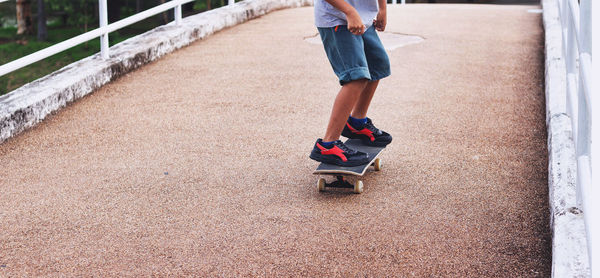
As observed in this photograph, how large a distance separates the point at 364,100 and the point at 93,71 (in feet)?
10.0

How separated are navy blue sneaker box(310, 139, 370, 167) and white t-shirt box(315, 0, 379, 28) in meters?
0.67

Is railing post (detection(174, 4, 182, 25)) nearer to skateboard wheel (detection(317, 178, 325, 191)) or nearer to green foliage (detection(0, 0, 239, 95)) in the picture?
skateboard wheel (detection(317, 178, 325, 191))

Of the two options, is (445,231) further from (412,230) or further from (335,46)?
(335,46)

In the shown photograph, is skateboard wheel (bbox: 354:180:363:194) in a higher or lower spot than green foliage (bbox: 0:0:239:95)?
higher

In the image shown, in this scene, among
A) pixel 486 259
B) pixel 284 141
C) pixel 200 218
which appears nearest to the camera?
pixel 486 259

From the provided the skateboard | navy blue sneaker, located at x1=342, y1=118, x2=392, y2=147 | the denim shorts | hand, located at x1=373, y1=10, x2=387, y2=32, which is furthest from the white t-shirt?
A: the skateboard

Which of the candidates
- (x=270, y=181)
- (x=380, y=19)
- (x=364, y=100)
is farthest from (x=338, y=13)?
(x=270, y=181)

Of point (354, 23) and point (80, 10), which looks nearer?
point (354, 23)

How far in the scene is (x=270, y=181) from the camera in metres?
4.40

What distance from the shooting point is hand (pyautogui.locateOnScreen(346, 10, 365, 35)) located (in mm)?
3877

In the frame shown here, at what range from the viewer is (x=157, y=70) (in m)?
7.39

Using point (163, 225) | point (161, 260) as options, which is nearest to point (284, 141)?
point (163, 225)

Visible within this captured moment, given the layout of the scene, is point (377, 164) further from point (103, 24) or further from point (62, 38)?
point (62, 38)

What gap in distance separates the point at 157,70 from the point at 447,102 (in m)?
2.94
